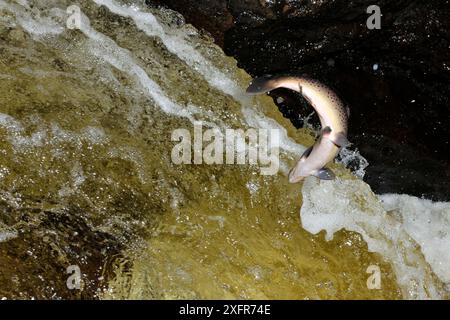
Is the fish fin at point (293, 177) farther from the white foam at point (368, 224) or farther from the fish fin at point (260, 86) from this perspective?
the fish fin at point (260, 86)

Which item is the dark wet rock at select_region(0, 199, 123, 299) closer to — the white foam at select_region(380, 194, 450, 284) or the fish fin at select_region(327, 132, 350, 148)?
the fish fin at select_region(327, 132, 350, 148)

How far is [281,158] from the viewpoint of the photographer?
4246 mm

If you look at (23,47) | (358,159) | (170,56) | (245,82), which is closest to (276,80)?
(245,82)

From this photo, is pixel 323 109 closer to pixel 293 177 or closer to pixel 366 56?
pixel 293 177

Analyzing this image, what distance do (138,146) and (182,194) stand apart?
1.72 ft

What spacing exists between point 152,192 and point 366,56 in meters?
2.22

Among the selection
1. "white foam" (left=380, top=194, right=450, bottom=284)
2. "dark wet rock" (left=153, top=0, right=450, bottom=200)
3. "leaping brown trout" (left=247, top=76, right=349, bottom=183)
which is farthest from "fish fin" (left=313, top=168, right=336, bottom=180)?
"white foam" (left=380, top=194, right=450, bottom=284)

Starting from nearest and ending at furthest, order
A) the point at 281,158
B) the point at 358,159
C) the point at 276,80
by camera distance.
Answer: the point at 276,80, the point at 281,158, the point at 358,159

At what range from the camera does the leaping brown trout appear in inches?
138

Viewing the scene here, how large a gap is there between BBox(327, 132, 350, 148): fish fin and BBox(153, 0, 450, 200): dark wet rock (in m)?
1.05

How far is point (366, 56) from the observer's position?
4.37 metres

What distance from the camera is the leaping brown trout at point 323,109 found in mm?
3496

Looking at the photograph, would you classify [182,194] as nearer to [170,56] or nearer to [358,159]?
[170,56]

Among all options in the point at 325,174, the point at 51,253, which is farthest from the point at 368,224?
the point at 51,253
